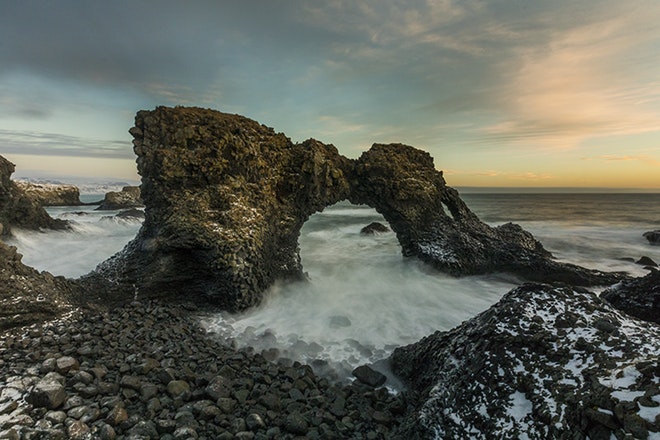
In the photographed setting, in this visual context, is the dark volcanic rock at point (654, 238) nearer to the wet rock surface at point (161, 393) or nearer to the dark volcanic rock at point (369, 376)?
the dark volcanic rock at point (369, 376)

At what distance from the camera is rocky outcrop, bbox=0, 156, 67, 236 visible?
17625 mm

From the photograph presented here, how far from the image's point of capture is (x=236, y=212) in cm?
1007

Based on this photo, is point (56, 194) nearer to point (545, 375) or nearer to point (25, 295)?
point (25, 295)

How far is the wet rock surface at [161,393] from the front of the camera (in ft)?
14.6

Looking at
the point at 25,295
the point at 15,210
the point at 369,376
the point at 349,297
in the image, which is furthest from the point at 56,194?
the point at 369,376

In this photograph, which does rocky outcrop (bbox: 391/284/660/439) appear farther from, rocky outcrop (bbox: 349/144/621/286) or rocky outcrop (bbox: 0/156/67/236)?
rocky outcrop (bbox: 0/156/67/236)

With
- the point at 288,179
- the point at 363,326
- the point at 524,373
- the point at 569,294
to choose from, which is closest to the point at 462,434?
the point at 524,373

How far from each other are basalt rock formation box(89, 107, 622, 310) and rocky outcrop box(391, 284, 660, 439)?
648cm

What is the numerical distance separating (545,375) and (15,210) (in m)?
26.8

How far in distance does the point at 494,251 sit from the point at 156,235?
1291 cm

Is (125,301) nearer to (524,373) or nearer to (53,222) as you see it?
(524,373)

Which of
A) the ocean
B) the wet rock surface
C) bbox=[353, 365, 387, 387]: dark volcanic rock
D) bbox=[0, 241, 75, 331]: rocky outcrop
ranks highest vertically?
bbox=[0, 241, 75, 331]: rocky outcrop

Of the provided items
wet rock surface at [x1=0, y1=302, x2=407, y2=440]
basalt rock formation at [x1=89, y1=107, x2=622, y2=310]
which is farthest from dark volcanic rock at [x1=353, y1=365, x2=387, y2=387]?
basalt rock formation at [x1=89, y1=107, x2=622, y2=310]

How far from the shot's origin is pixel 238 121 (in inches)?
442
